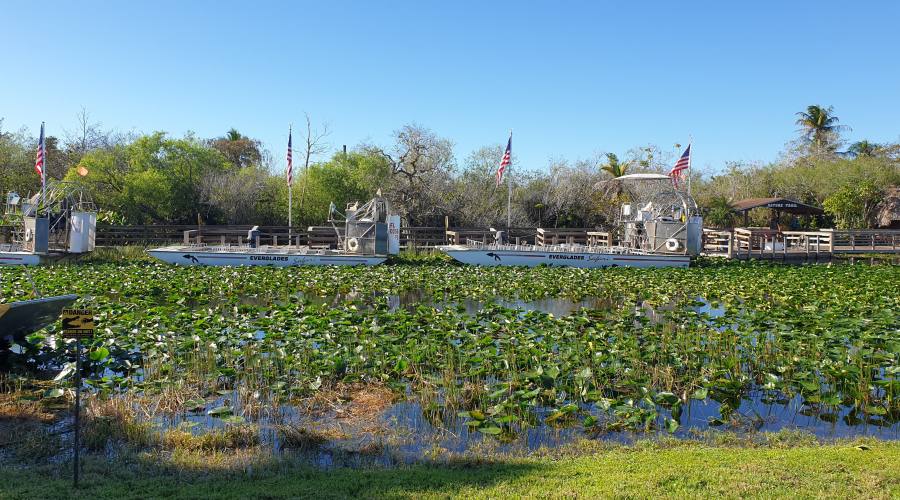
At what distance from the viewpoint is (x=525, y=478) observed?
18.5ft

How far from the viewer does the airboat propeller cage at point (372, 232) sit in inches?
979

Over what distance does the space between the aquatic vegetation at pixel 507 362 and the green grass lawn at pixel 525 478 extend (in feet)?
3.61

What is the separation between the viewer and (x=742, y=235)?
2995cm

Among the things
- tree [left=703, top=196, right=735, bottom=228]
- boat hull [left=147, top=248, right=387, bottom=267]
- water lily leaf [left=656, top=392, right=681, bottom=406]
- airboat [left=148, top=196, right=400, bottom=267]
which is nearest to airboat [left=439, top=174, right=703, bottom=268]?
airboat [left=148, top=196, right=400, bottom=267]

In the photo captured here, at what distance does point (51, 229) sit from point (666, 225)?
21766mm

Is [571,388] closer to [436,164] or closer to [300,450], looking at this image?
[300,450]

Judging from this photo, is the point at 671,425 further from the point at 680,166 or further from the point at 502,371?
the point at 680,166

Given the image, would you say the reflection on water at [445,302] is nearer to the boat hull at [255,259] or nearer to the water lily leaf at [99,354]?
the boat hull at [255,259]

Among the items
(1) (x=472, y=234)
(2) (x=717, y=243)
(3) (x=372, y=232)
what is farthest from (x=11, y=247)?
(2) (x=717, y=243)

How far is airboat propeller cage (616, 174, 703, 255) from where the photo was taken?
26.0 meters

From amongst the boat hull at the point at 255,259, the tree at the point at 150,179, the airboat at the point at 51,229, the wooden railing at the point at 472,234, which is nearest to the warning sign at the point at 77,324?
the boat hull at the point at 255,259

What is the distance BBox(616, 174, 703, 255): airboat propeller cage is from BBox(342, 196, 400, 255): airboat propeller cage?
9292 mm

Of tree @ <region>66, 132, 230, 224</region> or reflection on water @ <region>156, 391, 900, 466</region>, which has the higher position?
tree @ <region>66, 132, 230, 224</region>

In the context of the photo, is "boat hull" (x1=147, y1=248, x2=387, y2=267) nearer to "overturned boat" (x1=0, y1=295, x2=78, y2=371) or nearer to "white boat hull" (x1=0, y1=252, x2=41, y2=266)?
"white boat hull" (x1=0, y1=252, x2=41, y2=266)
